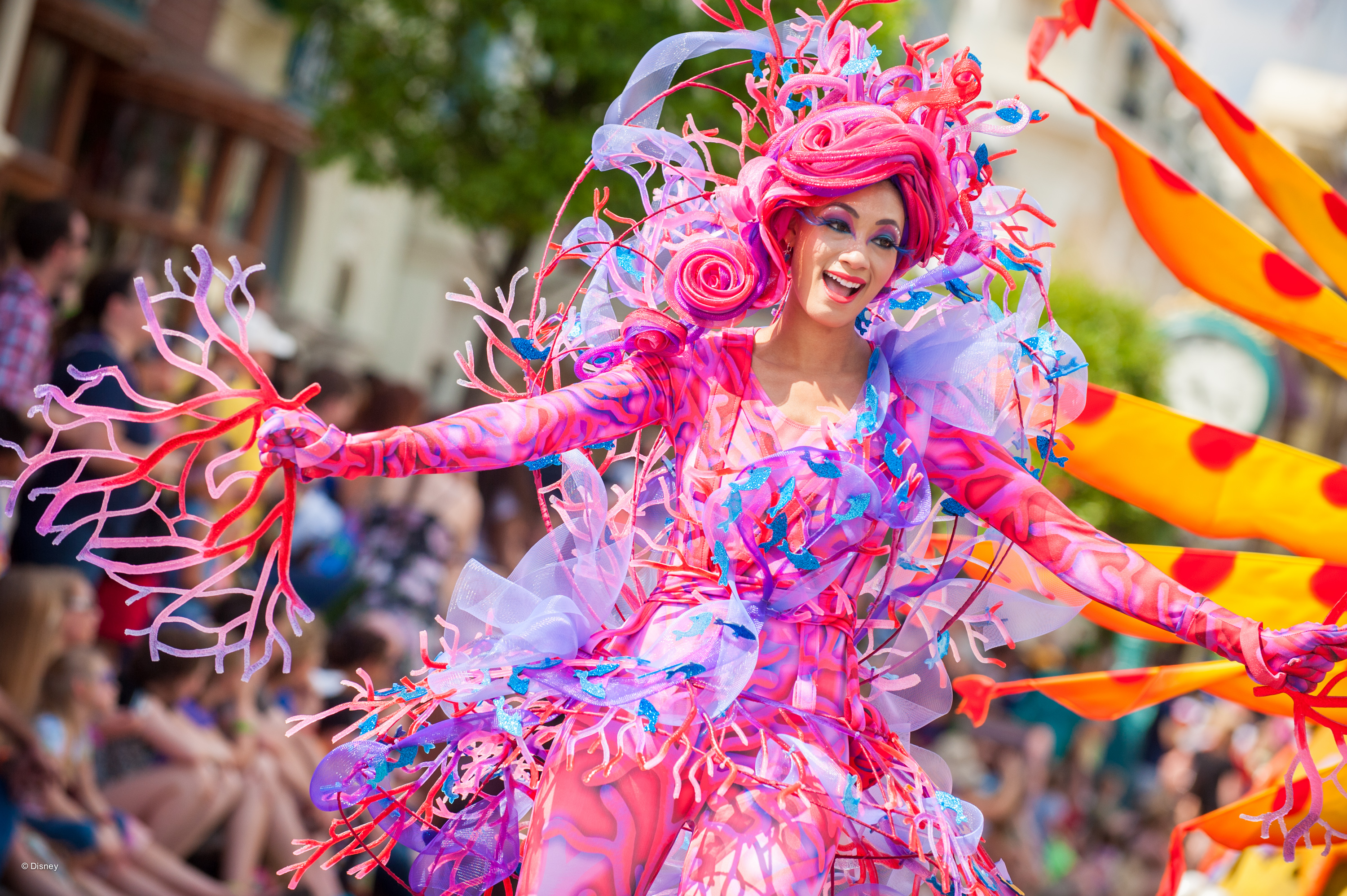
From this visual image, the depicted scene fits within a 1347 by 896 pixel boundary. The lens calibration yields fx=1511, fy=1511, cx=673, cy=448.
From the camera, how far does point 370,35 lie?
1241 centimetres

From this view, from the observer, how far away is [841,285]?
2221 mm

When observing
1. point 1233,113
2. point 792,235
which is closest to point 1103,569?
point 792,235

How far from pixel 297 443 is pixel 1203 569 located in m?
1.84

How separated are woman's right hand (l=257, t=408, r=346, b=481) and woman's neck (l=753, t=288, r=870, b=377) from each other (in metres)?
0.72

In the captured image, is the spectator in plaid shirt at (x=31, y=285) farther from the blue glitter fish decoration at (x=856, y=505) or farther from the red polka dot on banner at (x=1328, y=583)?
the red polka dot on banner at (x=1328, y=583)

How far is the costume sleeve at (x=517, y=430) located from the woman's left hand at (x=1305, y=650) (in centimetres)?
92

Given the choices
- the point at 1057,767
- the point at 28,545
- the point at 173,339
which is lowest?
the point at 1057,767

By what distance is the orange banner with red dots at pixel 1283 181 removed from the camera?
2906 mm

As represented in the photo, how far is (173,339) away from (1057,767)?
8.01 metres

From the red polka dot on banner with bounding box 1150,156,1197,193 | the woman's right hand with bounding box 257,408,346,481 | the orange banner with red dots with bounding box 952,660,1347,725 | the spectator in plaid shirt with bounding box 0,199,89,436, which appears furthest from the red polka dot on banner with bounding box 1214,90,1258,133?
the spectator in plaid shirt with bounding box 0,199,89,436

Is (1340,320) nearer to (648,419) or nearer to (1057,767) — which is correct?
(648,419)

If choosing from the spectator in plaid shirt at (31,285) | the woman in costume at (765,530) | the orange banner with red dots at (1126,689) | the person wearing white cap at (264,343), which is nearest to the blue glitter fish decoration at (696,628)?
the woman in costume at (765,530)

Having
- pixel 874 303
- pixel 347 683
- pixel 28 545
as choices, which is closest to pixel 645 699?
pixel 347 683

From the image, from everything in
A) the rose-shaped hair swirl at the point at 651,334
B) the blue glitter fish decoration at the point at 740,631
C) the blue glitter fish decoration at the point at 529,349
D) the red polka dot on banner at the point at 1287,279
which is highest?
the red polka dot on banner at the point at 1287,279
